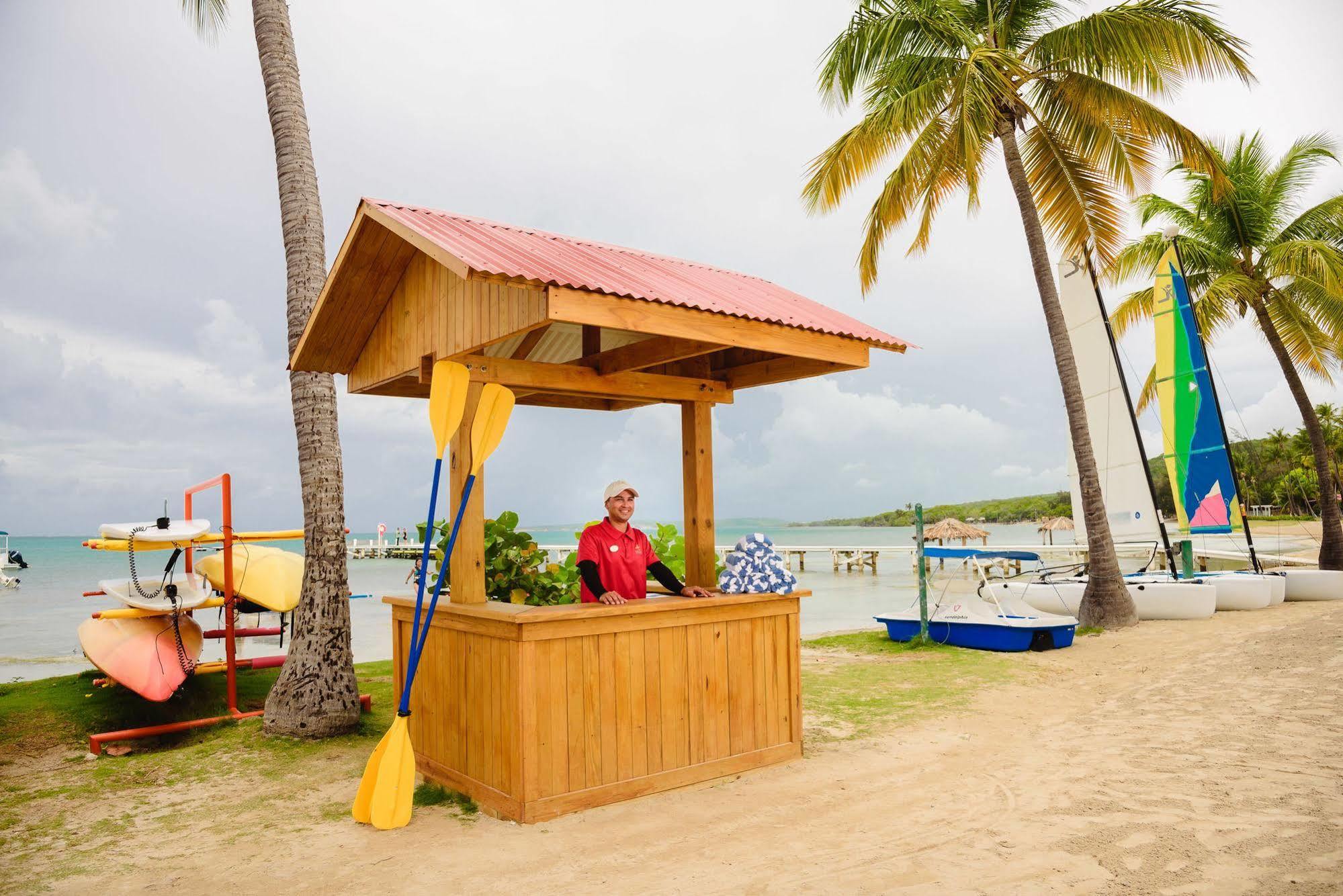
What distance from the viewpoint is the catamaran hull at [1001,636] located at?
400 inches

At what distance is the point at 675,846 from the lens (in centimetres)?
392

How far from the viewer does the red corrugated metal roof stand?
164 inches

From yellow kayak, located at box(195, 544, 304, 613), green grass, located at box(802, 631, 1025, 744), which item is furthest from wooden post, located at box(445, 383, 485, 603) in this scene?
yellow kayak, located at box(195, 544, 304, 613)

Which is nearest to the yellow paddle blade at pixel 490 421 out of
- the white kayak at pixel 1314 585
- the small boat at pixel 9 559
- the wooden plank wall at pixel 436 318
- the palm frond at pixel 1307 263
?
the wooden plank wall at pixel 436 318

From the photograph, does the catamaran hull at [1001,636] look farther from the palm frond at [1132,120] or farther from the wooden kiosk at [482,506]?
Answer: the palm frond at [1132,120]

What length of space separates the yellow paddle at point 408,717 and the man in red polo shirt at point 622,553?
894 mm

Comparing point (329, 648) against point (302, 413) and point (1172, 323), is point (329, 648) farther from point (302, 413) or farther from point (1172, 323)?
point (1172, 323)

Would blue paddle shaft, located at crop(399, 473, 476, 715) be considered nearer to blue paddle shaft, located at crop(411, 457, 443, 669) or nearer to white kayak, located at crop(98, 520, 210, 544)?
blue paddle shaft, located at crop(411, 457, 443, 669)

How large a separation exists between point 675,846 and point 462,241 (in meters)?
3.23

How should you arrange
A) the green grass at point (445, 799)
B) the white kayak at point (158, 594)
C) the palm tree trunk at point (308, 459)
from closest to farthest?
the green grass at point (445, 799), the palm tree trunk at point (308, 459), the white kayak at point (158, 594)

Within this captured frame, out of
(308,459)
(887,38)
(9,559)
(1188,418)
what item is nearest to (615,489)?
(308,459)

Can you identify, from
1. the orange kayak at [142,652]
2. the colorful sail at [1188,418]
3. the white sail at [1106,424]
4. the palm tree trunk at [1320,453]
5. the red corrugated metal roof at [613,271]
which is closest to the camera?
the red corrugated metal roof at [613,271]

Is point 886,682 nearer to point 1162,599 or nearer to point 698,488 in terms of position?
point 698,488

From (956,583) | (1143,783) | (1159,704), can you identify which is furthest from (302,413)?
(956,583)
